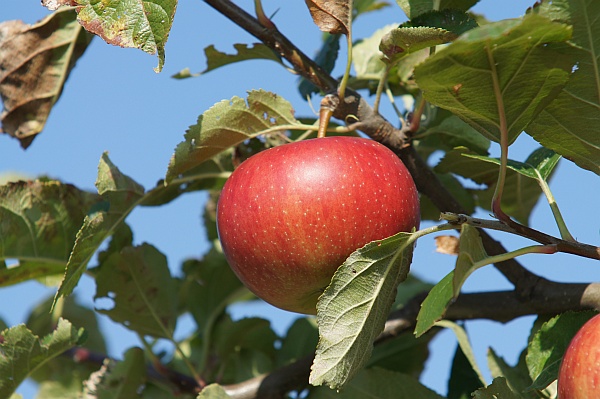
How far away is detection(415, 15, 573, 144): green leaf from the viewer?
837 millimetres

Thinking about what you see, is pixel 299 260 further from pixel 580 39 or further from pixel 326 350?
pixel 580 39

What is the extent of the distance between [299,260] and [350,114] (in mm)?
333

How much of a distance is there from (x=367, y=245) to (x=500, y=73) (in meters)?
0.27

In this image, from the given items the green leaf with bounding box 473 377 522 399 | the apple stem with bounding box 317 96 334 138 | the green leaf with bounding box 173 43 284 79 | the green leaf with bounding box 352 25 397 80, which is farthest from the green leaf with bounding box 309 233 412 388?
the green leaf with bounding box 352 25 397 80

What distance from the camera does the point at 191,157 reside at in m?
1.26

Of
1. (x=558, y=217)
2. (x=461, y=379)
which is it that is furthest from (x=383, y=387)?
(x=558, y=217)

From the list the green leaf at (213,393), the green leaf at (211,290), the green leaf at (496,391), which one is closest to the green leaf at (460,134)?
the green leaf at (496,391)

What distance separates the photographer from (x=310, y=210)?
3.36ft

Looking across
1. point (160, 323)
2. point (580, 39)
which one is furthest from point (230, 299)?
point (580, 39)

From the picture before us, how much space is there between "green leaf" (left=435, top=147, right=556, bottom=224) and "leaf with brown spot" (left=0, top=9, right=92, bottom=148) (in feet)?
2.76

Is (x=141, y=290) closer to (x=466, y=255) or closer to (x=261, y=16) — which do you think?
(x=261, y=16)

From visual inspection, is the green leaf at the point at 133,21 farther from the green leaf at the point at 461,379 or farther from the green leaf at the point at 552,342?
the green leaf at the point at 461,379

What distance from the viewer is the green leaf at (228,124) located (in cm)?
122

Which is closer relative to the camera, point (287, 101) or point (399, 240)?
point (399, 240)
